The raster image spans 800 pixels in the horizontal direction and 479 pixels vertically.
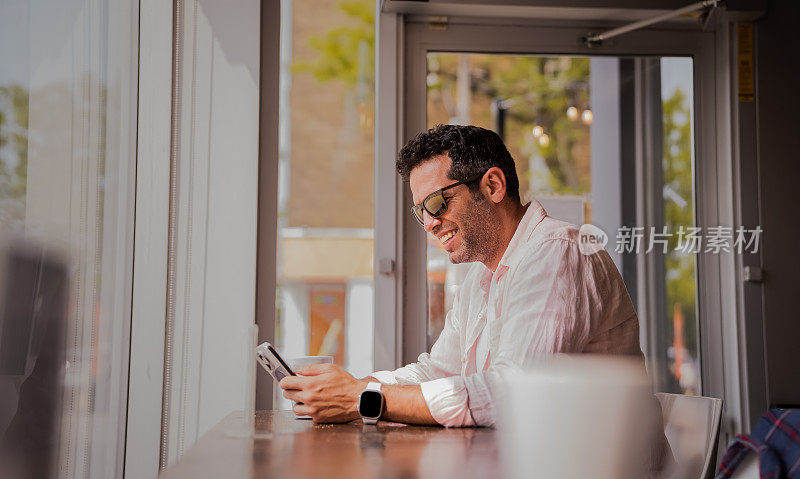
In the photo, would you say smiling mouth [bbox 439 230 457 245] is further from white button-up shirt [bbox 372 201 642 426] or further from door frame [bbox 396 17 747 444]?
door frame [bbox 396 17 747 444]

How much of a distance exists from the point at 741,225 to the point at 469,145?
1546 millimetres

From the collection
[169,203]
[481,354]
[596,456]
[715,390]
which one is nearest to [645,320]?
[715,390]

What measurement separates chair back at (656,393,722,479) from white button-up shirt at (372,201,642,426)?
0.15 metres

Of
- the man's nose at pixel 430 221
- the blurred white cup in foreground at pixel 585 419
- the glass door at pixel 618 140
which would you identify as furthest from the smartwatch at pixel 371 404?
the glass door at pixel 618 140

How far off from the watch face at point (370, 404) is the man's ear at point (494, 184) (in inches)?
28.4

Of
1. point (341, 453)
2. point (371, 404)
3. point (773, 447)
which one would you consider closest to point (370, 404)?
point (371, 404)

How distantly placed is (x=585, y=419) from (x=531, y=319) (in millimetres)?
953

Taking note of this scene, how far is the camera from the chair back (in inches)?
53.5

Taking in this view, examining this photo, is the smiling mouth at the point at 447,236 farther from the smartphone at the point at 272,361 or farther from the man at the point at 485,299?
the smartphone at the point at 272,361

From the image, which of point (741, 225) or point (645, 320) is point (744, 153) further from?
point (645, 320)

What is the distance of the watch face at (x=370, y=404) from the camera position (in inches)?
53.1

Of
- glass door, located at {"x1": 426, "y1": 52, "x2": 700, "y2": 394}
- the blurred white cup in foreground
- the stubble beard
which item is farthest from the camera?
glass door, located at {"x1": 426, "y1": 52, "x2": 700, "y2": 394}

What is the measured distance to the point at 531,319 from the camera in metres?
1.44

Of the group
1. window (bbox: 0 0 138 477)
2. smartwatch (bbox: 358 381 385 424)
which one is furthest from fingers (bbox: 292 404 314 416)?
window (bbox: 0 0 138 477)
